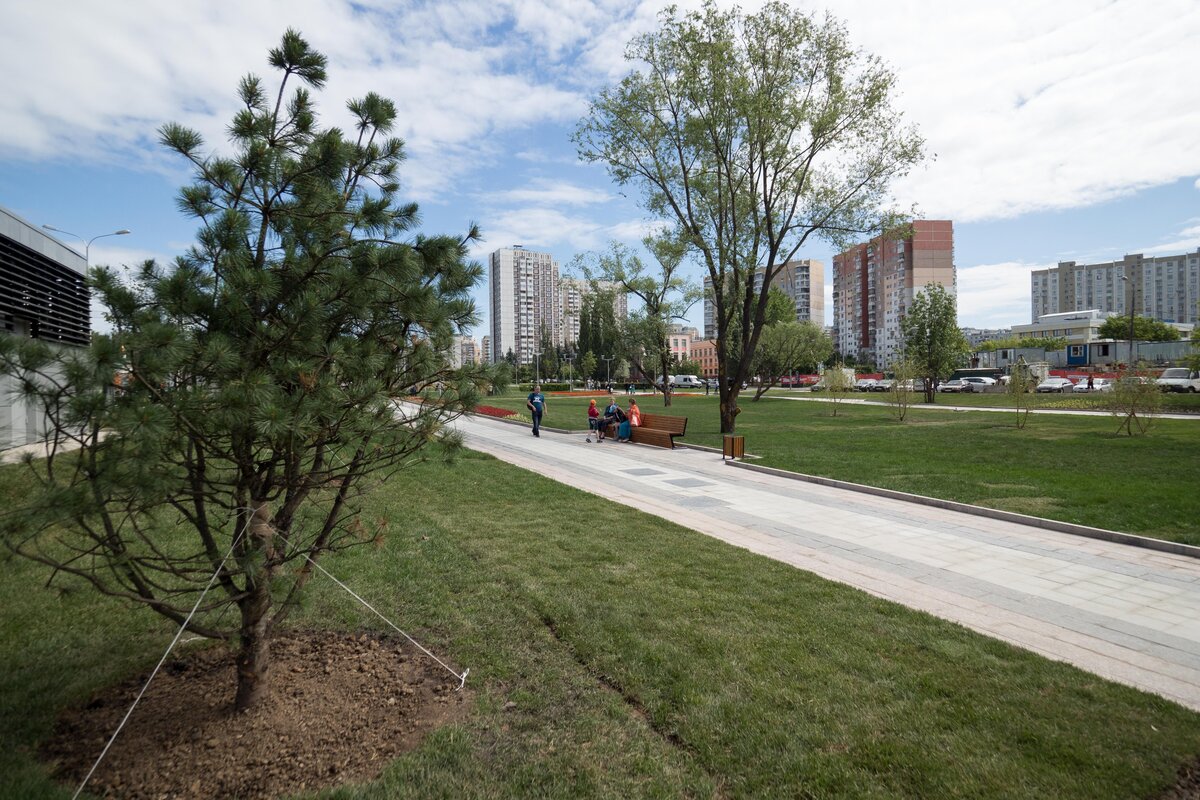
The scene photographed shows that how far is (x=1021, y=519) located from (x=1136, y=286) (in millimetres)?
161669

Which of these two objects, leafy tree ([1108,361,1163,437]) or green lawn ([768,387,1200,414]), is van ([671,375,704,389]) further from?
leafy tree ([1108,361,1163,437])

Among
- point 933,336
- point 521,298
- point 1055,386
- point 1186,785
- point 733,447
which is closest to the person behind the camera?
point 1186,785

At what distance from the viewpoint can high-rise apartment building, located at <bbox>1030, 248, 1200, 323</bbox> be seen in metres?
133

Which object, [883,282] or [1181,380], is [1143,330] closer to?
[1181,380]

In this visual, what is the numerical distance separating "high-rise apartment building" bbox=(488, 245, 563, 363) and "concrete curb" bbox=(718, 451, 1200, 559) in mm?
99290

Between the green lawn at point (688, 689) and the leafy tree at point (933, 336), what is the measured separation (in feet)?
121

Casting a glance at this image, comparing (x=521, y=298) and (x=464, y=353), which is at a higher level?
(x=521, y=298)

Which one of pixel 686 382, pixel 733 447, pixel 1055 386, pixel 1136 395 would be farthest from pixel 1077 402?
pixel 686 382

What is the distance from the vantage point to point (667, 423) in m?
18.0

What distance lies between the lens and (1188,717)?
3500mm

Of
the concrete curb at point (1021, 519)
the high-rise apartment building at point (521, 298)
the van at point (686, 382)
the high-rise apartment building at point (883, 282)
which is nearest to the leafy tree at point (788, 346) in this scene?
the van at point (686, 382)

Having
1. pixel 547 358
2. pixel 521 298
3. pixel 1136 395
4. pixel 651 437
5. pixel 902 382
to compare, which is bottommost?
pixel 651 437

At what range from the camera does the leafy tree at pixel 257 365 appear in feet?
8.02

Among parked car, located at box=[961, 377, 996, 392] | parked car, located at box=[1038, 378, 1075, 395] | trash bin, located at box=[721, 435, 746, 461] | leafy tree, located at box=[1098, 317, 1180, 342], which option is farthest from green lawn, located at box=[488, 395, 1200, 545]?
leafy tree, located at box=[1098, 317, 1180, 342]
